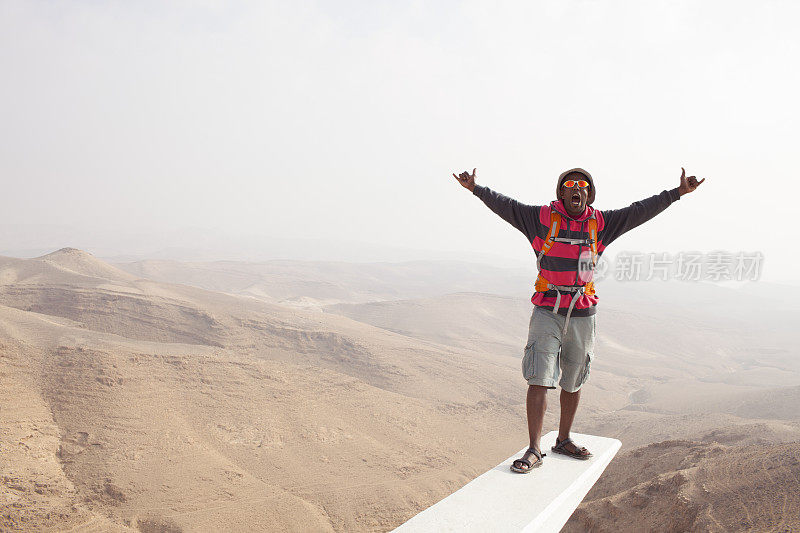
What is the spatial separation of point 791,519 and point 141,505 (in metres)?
5.88

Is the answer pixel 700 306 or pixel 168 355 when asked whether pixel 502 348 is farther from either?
pixel 700 306

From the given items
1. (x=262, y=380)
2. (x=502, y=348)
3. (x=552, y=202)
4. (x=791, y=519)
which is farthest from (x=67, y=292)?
(x=502, y=348)

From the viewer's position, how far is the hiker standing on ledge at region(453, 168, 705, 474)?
294cm

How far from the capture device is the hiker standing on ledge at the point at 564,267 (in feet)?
9.64

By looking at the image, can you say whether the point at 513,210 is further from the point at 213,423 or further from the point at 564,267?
the point at 213,423

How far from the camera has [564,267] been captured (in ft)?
9.63

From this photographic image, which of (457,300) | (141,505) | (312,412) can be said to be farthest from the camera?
(457,300)

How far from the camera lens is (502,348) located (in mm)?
22500

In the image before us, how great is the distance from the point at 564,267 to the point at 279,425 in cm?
633

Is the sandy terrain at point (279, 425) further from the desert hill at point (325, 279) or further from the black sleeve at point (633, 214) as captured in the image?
the desert hill at point (325, 279)

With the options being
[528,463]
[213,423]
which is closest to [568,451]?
[528,463]

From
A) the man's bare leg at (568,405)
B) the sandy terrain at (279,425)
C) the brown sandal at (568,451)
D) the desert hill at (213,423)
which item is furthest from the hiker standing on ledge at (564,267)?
the desert hill at (213,423)

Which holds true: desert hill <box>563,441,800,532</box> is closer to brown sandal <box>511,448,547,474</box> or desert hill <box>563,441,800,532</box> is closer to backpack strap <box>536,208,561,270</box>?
brown sandal <box>511,448,547,474</box>

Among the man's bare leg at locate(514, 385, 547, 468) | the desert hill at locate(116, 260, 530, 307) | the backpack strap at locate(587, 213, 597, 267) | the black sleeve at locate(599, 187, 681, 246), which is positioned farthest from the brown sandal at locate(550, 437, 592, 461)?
the desert hill at locate(116, 260, 530, 307)
